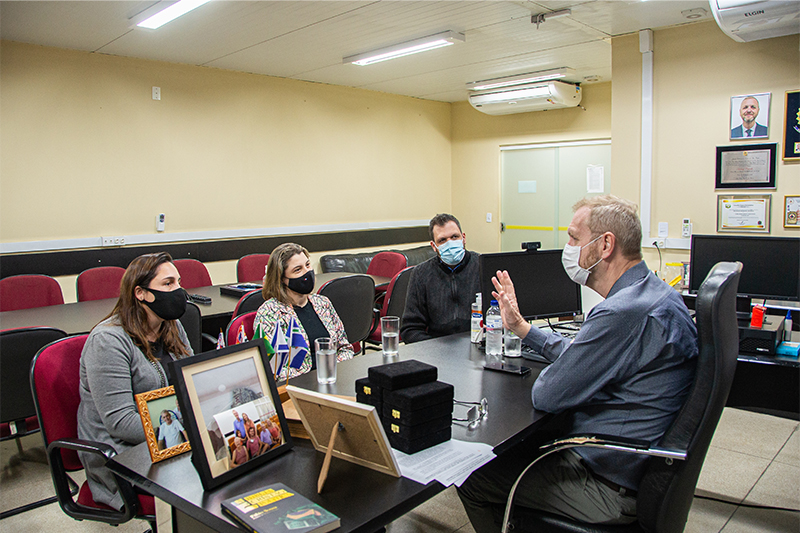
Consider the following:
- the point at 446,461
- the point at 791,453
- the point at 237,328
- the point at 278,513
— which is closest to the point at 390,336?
the point at 237,328

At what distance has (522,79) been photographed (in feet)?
22.1

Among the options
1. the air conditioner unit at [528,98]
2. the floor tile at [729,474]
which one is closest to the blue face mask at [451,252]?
the floor tile at [729,474]

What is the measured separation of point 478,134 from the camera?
8.32 metres

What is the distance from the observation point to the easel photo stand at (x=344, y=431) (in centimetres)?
134

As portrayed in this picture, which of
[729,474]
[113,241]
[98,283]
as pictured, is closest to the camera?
[729,474]

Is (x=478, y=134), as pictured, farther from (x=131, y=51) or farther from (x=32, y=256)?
(x=32, y=256)

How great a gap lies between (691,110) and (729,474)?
2828 mm

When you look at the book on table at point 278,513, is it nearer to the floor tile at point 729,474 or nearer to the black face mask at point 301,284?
the black face mask at point 301,284

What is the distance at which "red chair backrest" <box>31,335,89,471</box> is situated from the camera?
1.97 m

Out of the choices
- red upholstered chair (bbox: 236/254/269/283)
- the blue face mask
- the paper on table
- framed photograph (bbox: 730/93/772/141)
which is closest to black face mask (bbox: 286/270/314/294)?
the blue face mask

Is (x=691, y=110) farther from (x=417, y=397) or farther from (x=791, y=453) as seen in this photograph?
(x=417, y=397)

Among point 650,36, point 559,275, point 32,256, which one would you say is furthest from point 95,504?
point 650,36

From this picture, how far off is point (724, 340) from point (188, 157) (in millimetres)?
5386

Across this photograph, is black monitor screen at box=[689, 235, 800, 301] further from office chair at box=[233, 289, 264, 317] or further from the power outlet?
the power outlet
